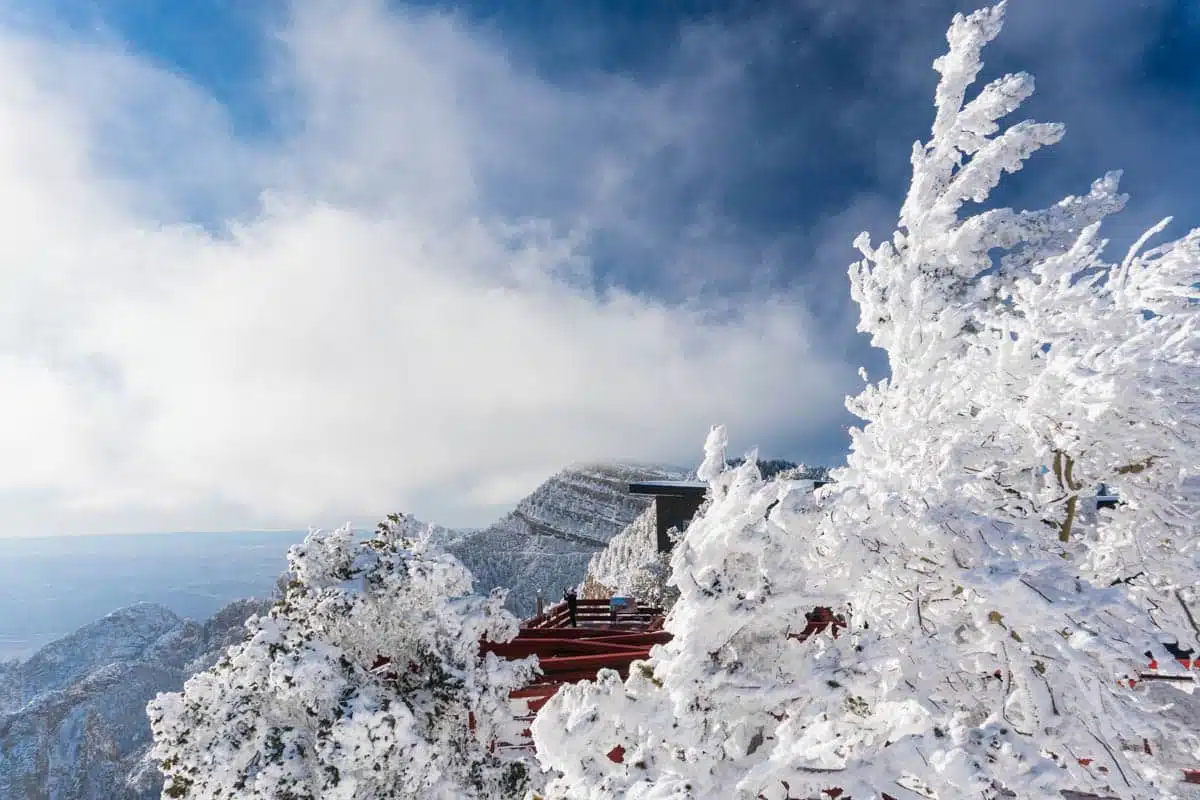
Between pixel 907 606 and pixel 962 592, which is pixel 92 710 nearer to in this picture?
pixel 907 606

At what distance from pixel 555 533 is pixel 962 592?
3512 inches

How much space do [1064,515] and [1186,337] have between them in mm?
1508

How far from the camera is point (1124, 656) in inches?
100

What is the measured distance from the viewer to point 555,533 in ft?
297

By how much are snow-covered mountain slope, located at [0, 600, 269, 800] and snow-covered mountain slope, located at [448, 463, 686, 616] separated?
22.9 meters

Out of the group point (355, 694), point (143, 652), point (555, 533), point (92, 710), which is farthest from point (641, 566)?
point (143, 652)

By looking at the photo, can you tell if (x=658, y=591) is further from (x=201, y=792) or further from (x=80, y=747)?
(x=80, y=747)

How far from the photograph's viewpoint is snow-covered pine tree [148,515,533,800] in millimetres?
4184

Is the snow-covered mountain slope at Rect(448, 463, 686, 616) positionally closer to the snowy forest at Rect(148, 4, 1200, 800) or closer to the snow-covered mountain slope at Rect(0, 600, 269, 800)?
the snow-covered mountain slope at Rect(0, 600, 269, 800)

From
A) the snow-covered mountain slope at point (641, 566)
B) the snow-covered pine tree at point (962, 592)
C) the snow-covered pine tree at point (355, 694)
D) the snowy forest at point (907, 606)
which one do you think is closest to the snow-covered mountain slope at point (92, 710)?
the snow-covered mountain slope at point (641, 566)

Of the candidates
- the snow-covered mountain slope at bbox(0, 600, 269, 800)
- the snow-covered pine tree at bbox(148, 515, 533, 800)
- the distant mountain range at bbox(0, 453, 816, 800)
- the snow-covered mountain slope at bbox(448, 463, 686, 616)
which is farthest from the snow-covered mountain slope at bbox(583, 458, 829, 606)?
the snow-covered mountain slope at bbox(0, 600, 269, 800)

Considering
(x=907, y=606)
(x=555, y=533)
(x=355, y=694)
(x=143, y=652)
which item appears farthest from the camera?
(x=555, y=533)

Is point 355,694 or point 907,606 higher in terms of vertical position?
point 907,606

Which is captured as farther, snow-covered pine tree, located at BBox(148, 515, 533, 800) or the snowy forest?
snow-covered pine tree, located at BBox(148, 515, 533, 800)
